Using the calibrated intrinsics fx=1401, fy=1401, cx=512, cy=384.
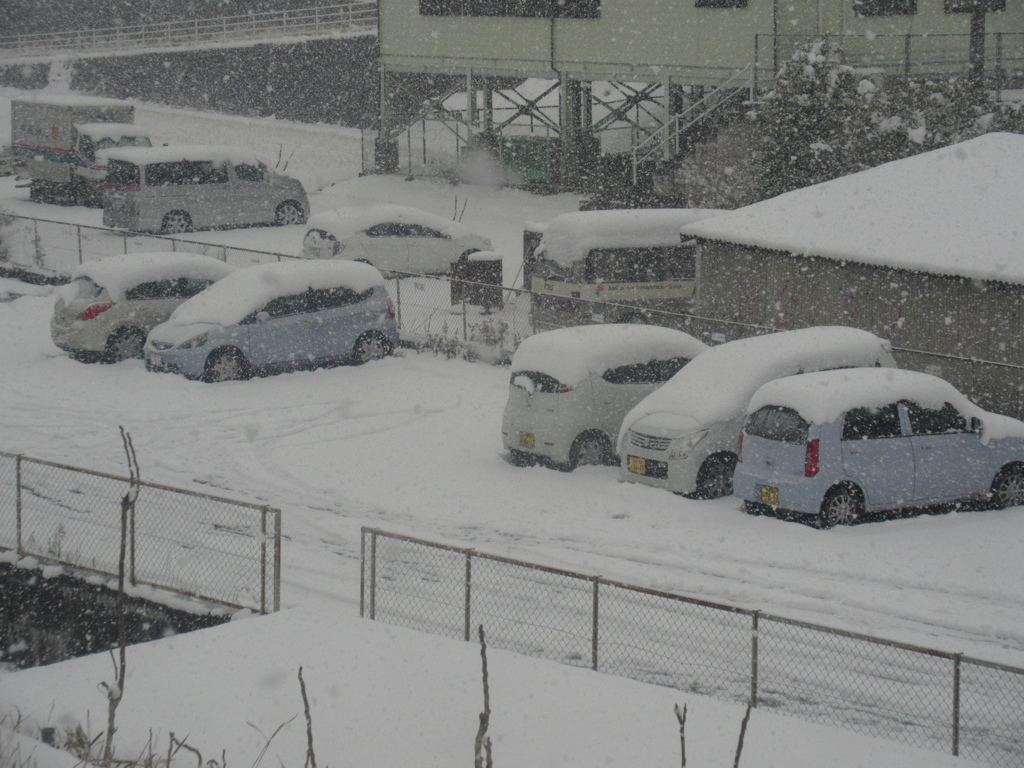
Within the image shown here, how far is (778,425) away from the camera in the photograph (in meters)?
14.7

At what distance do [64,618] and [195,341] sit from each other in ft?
27.2

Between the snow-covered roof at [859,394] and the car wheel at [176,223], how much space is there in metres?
18.2

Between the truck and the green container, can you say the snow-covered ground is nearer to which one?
the truck

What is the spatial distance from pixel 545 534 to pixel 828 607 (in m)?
3.27

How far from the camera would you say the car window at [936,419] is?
1502 cm

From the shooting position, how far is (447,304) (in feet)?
80.2

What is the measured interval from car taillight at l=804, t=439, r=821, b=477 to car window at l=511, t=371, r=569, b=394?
342 centimetres

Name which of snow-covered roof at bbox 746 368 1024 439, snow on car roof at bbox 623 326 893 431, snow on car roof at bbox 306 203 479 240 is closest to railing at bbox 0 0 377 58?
snow on car roof at bbox 306 203 479 240

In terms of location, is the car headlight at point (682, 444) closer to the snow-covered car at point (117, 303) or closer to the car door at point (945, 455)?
the car door at point (945, 455)

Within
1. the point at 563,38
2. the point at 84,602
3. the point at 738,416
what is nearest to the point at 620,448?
the point at 738,416

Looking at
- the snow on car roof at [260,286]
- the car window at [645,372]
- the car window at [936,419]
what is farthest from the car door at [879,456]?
the snow on car roof at [260,286]

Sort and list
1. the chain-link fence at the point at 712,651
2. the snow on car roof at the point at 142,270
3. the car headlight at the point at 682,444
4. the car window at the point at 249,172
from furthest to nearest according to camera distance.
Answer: the car window at the point at 249,172 → the snow on car roof at the point at 142,270 → the car headlight at the point at 682,444 → the chain-link fence at the point at 712,651

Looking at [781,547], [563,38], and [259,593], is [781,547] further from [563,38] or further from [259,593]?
[563,38]

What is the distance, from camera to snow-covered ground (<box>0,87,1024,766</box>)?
9.59 meters
